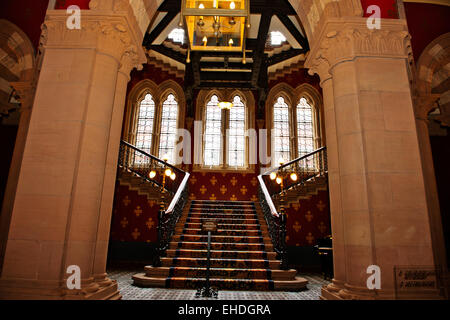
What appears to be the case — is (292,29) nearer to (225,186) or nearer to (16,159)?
(225,186)

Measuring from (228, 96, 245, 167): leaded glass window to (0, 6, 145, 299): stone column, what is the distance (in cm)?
755

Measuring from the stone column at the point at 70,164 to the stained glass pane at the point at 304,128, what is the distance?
28.8ft

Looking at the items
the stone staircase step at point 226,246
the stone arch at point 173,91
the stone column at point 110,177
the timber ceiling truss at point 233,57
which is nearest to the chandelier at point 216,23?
the stone column at point 110,177

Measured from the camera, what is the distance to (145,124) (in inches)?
454

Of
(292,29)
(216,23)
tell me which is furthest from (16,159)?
(292,29)

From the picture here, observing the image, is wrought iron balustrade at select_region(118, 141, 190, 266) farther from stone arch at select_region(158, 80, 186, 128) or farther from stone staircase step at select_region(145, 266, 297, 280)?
stone arch at select_region(158, 80, 186, 128)

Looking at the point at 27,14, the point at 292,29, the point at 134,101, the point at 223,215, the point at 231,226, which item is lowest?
the point at 231,226

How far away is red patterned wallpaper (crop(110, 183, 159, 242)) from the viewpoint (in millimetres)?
9141

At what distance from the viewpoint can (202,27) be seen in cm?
384

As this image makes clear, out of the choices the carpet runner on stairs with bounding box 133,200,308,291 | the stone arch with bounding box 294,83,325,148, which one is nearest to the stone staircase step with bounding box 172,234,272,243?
the carpet runner on stairs with bounding box 133,200,308,291

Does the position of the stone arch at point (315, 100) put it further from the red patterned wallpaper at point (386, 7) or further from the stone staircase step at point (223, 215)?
the red patterned wallpaper at point (386, 7)

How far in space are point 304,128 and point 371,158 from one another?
338 inches

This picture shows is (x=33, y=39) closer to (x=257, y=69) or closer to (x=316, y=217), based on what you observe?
(x=257, y=69)
